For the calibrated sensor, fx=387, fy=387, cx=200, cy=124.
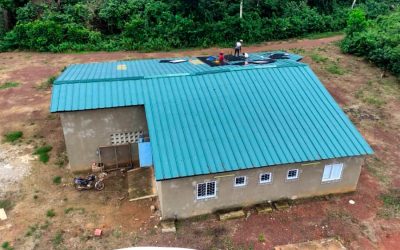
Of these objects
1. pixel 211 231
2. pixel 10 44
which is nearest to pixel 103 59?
pixel 10 44

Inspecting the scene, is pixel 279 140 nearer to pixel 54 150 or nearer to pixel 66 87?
pixel 66 87

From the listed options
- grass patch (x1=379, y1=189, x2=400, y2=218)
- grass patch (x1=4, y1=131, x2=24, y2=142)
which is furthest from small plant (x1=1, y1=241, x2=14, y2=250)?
grass patch (x1=379, y1=189, x2=400, y2=218)

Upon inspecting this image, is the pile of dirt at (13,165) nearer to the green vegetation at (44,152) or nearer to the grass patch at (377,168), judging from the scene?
the green vegetation at (44,152)

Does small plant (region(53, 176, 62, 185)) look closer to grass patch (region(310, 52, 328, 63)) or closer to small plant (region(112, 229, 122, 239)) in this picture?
small plant (region(112, 229, 122, 239))

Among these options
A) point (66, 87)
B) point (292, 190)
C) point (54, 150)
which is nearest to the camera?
point (292, 190)

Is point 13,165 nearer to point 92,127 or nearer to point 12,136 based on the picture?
point 12,136

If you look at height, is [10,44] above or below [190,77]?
below
